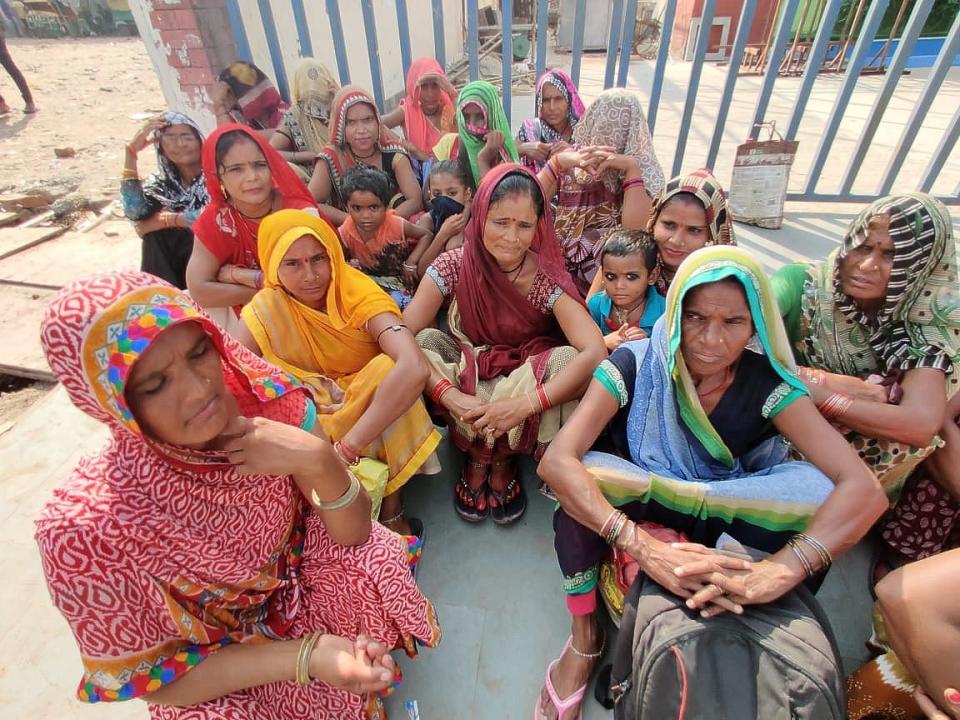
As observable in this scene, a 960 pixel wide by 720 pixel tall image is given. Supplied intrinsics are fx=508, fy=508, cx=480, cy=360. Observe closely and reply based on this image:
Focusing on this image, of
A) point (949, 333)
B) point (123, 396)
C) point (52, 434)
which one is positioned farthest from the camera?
point (52, 434)

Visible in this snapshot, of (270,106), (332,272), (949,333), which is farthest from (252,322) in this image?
(270,106)

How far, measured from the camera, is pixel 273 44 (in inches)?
180

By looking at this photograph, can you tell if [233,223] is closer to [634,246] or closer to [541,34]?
[634,246]

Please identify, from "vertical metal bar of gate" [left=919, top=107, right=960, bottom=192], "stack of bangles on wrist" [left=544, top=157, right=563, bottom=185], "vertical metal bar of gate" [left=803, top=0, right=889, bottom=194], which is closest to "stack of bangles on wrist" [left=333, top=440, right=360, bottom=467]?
"stack of bangles on wrist" [left=544, top=157, right=563, bottom=185]

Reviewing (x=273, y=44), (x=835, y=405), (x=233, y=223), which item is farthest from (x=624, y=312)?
(x=273, y=44)

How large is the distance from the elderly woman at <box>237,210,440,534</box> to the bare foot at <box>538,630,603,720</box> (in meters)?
0.88

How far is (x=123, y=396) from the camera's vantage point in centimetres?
101

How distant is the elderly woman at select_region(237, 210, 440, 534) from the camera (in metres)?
2.19

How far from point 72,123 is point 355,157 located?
30.6ft

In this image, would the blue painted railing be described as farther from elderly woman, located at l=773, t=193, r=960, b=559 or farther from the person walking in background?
the person walking in background

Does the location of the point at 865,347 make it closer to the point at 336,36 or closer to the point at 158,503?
the point at 158,503

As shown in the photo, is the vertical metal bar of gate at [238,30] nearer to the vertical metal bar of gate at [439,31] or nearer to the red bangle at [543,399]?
the vertical metal bar of gate at [439,31]

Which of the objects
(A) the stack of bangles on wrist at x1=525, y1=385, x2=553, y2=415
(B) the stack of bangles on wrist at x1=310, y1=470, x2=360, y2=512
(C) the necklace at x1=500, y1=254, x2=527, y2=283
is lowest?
(A) the stack of bangles on wrist at x1=525, y1=385, x2=553, y2=415

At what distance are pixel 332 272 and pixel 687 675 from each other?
1.99m
